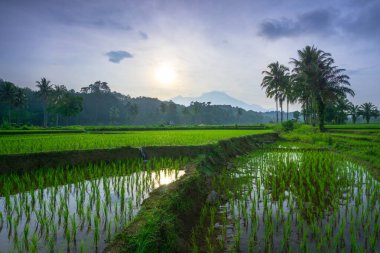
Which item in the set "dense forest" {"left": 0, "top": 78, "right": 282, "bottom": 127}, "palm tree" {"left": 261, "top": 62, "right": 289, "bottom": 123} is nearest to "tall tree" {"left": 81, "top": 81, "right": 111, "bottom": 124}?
"dense forest" {"left": 0, "top": 78, "right": 282, "bottom": 127}

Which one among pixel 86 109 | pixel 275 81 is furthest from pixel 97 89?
pixel 275 81

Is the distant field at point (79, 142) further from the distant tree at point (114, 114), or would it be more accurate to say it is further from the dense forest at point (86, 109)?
the distant tree at point (114, 114)

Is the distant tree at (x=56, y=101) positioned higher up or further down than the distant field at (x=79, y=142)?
higher up

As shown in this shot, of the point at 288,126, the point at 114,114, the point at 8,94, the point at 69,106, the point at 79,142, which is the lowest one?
the point at 79,142

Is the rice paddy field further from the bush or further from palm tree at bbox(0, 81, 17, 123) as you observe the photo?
palm tree at bbox(0, 81, 17, 123)

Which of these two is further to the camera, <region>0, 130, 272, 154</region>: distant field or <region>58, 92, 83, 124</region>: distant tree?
<region>58, 92, 83, 124</region>: distant tree

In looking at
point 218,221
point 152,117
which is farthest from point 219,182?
point 152,117

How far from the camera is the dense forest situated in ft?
180

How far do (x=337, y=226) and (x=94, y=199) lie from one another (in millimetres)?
4607

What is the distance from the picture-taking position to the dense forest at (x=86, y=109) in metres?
54.8

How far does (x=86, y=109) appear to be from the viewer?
79812mm

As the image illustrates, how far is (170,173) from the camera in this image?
7859mm

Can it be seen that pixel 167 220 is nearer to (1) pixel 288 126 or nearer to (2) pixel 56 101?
(1) pixel 288 126

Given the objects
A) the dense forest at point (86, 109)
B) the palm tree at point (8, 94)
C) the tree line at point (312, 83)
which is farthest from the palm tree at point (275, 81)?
the palm tree at point (8, 94)
